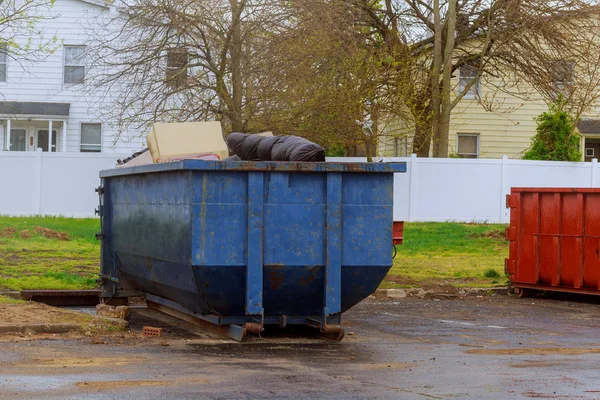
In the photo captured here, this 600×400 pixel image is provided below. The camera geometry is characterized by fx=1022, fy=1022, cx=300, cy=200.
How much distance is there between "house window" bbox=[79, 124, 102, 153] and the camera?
1296 inches

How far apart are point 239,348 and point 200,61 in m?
15.3

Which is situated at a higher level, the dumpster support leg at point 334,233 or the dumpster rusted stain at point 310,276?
the dumpster support leg at point 334,233

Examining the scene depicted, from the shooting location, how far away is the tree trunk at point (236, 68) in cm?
2152

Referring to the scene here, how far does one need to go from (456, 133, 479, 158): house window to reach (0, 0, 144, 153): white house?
425 inches

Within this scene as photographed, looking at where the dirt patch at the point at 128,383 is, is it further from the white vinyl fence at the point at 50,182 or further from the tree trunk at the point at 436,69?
the tree trunk at the point at 436,69

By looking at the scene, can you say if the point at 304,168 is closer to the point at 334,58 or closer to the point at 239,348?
the point at 239,348

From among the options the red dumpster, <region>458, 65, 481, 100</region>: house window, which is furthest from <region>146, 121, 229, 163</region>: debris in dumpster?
<region>458, 65, 481, 100</region>: house window

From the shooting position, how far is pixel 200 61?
79.0ft

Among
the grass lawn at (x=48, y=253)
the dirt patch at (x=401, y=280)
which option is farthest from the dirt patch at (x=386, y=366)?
the dirt patch at (x=401, y=280)

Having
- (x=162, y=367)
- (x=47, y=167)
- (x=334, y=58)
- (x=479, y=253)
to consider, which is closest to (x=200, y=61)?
(x=334, y=58)

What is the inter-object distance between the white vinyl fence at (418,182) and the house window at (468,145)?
6.67 m

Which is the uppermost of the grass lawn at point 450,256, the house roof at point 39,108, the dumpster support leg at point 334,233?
the house roof at point 39,108

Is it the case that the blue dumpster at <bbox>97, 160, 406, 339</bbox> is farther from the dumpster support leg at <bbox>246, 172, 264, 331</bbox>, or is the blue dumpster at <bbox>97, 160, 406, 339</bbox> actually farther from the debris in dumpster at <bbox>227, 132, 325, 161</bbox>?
the debris in dumpster at <bbox>227, 132, 325, 161</bbox>

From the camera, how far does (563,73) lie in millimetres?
26719
